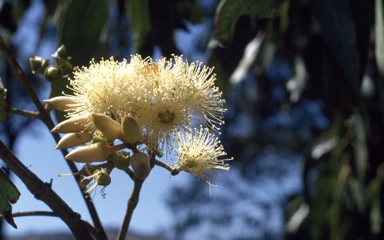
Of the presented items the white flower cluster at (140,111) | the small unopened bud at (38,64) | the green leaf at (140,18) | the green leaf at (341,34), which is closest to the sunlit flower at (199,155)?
the white flower cluster at (140,111)

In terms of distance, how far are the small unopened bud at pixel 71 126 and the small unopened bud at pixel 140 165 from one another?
3.1 inches

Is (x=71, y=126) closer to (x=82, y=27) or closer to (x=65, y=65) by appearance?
(x=65, y=65)

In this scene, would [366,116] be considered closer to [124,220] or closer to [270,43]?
[270,43]

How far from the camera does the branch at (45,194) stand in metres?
0.70

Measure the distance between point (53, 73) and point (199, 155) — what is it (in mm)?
213

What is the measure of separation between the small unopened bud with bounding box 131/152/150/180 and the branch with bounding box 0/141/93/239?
0.08 metres

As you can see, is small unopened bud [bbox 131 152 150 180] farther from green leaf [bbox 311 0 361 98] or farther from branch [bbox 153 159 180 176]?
green leaf [bbox 311 0 361 98]

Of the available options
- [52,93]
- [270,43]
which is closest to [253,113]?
[270,43]

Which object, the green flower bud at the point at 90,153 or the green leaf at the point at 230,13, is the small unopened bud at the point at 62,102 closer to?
the green flower bud at the point at 90,153

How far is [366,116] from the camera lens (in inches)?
93.0

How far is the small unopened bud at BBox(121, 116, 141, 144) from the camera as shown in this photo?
0.72m

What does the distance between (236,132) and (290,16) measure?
3840mm

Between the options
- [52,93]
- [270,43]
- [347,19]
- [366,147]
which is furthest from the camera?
[366,147]

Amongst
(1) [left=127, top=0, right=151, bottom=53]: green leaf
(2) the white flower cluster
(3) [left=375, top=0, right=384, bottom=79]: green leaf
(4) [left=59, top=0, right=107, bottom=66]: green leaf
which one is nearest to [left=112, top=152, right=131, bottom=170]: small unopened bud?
(2) the white flower cluster
